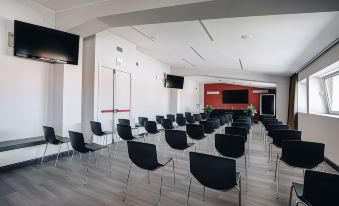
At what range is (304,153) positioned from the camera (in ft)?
8.71

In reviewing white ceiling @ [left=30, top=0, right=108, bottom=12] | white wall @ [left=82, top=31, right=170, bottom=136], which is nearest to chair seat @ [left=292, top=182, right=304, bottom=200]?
white ceiling @ [left=30, top=0, right=108, bottom=12]

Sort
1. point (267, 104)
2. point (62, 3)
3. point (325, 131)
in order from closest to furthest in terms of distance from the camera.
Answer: point (62, 3) → point (325, 131) → point (267, 104)

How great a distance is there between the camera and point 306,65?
638 cm

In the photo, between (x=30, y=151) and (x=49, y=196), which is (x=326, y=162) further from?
(x=30, y=151)

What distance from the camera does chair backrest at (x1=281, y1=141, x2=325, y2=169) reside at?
2.60m

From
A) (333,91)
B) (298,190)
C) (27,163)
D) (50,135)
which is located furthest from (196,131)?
Answer: (333,91)

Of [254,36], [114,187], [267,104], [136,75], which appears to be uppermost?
[254,36]

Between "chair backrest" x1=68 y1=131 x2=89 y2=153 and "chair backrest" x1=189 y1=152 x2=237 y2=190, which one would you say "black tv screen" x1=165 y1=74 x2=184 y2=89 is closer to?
"chair backrest" x1=68 y1=131 x2=89 y2=153

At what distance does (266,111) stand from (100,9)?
511 inches

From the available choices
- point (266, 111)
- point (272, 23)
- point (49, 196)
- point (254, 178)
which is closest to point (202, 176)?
point (254, 178)

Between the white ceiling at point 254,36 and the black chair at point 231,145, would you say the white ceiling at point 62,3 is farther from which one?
the black chair at point 231,145

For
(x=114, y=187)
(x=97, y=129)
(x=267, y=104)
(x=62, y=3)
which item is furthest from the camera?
(x=267, y=104)

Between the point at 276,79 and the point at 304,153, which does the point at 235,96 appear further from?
the point at 304,153

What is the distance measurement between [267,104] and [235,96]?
7.43 feet
